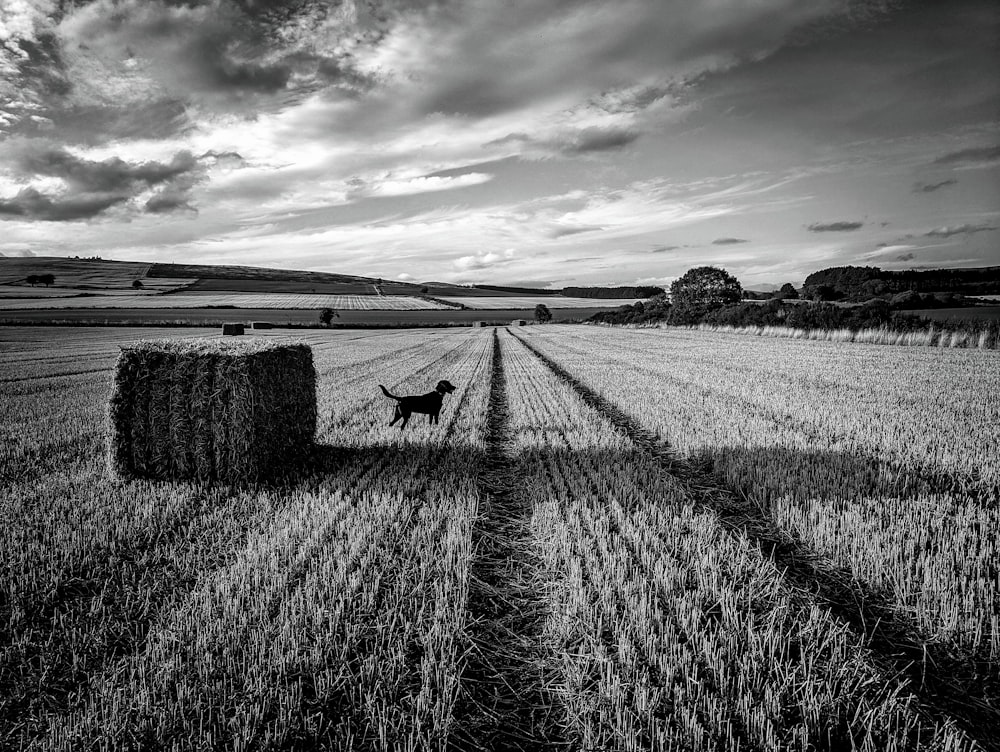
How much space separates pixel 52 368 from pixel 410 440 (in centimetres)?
2144

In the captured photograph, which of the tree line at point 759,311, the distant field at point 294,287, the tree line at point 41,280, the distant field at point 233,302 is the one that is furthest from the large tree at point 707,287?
the tree line at point 41,280

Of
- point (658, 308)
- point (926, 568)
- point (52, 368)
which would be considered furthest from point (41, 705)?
point (658, 308)

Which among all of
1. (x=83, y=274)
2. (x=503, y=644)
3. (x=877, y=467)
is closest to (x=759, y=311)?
(x=877, y=467)

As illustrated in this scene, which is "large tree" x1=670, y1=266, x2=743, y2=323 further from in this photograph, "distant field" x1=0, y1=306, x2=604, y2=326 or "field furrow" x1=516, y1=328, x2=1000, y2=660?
"field furrow" x1=516, y1=328, x2=1000, y2=660

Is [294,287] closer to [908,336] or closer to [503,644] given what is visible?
[908,336]

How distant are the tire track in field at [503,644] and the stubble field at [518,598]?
0.02 meters

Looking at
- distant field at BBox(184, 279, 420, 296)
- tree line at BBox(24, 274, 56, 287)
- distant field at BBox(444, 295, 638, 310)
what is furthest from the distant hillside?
tree line at BBox(24, 274, 56, 287)

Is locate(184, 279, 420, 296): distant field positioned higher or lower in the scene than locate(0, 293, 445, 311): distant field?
higher

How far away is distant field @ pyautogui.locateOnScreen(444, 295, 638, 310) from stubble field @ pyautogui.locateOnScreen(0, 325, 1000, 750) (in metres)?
106

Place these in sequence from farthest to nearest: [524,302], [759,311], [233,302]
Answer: [524,302] < [233,302] < [759,311]

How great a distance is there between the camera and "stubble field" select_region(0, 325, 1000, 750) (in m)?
3.00

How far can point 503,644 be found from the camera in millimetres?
3850

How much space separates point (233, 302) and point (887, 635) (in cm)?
9360

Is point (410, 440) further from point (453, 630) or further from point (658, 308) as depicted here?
point (658, 308)
